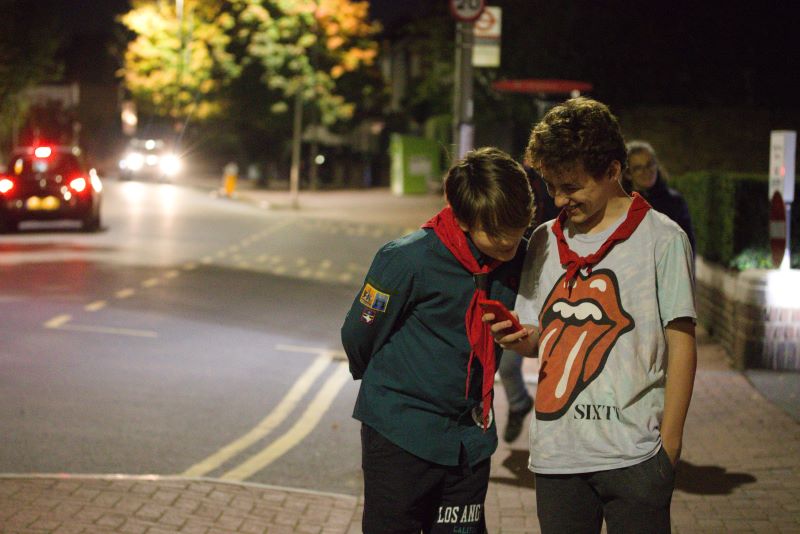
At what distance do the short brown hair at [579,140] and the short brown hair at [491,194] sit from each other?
93 millimetres

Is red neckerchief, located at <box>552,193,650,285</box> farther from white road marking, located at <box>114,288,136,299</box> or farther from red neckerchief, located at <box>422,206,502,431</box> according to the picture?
white road marking, located at <box>114,288,136,299</box>

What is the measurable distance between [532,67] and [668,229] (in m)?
26.5

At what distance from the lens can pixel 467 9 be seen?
34.5 ft

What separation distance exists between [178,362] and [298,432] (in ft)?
8.26

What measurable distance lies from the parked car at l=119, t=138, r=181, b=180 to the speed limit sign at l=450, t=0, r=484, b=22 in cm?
3971

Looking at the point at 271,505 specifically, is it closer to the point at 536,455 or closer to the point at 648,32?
the point at 536,455

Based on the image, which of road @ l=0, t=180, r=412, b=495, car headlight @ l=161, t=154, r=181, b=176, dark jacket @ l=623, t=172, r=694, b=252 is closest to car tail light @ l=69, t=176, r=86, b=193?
road @ l=0, t=180, r=412, b=495

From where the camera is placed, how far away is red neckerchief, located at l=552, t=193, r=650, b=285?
316 centimetres

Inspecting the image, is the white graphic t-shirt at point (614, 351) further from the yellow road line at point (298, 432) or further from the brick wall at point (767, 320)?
the brick wall at point (767, 320)

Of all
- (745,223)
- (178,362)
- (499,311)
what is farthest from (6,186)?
(499,311)

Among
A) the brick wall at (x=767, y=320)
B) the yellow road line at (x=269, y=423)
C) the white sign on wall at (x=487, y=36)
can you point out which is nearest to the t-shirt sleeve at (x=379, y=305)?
the yellow road line at (x=269, y=423)

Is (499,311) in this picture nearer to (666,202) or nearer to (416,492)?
(416,492)

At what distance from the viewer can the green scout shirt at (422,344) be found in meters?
3.22

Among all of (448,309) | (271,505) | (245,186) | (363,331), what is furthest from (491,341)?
(245,186)
